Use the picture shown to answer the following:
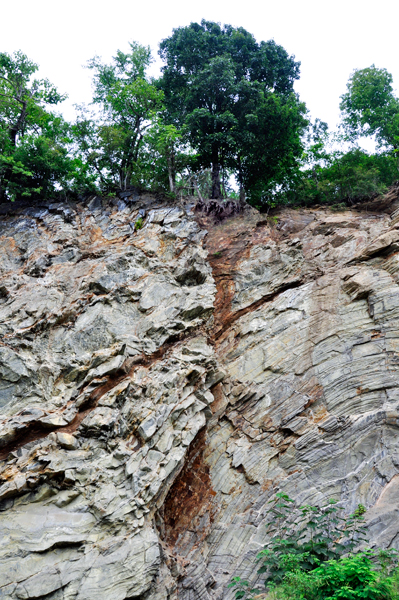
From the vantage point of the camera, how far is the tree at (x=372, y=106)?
63.7 ft

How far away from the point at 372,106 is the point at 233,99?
22.5 ft

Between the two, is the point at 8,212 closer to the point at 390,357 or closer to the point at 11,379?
the point at 11,379

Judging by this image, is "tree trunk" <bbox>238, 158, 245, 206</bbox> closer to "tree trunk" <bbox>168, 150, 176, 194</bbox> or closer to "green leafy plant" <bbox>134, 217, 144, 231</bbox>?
"tree trunk" <bbox>168, 150, 176, 194</bbox>

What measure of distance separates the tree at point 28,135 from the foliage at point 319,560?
54.5ft

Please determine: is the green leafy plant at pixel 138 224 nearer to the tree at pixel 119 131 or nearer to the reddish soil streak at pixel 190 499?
the tree at pixel 119 131

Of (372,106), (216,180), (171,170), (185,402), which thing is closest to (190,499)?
(185,402)

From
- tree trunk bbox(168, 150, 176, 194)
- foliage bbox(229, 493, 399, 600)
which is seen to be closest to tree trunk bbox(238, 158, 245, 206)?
tree trunk bbox(168, 150, 176, 194)

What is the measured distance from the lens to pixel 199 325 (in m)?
13.6

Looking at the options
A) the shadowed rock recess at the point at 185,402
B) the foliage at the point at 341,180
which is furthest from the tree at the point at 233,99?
the shadowed rock recess at the point at 185,402

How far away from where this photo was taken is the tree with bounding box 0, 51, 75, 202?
61.4 ft

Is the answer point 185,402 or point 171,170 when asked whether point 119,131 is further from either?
point 185,402

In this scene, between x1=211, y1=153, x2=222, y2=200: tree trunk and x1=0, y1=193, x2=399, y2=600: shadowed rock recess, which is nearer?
x1=0, y1=193, x2=399, y2=600: shadowed rock recess

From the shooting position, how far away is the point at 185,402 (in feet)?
37.3

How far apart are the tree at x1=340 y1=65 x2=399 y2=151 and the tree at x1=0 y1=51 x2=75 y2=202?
14.1m
